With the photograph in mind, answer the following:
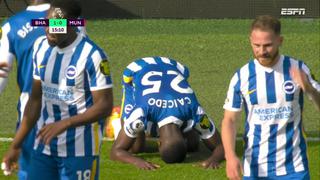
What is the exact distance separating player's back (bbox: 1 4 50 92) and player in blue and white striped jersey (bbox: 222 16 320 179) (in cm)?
167

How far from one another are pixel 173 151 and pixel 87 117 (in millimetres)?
3435

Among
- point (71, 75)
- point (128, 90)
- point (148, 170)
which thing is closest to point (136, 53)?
point (128, 90)

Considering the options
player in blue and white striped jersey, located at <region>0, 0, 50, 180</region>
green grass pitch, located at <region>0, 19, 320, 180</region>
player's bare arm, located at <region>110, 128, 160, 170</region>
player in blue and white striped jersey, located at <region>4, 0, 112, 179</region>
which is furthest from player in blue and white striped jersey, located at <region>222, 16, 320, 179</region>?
player's bare arm, located at <region>110, 128, 160, 170</region>

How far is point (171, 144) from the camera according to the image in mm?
9844

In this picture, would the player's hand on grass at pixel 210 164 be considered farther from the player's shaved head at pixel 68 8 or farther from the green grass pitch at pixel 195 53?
the player's shaved head at pixel 68 8

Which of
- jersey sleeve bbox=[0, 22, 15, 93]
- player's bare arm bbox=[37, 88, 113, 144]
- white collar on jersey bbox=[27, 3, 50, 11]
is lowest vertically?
player's bare arm bbox=[37, 88, 113, 144]

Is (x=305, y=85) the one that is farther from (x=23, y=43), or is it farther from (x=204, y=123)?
(x=204, y=123)

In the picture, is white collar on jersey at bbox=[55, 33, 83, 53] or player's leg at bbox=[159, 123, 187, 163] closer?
white collar on jersey at bbox=[55, 33, 83, 53]

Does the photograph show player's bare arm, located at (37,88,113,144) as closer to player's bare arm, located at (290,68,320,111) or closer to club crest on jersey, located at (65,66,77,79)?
club crest on jersey, located at (65,66,77,79)

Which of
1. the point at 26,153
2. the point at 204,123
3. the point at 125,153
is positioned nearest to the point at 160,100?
the point at 204,123

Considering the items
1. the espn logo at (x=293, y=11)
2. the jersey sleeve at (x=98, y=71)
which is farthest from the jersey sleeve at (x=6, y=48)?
the espn logo at (x=293, y=11)

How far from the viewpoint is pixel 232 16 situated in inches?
797

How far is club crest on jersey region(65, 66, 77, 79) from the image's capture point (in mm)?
6691

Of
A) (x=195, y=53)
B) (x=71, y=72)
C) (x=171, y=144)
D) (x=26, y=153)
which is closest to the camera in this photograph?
(x=71, y=72)
